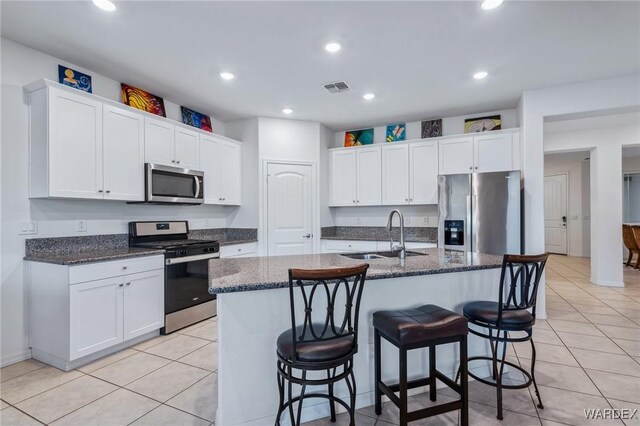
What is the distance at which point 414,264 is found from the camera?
2.23 m

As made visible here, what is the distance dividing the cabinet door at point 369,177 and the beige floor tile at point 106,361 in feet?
11.5

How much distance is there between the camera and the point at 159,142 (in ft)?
11.8

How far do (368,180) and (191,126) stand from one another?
2.63m

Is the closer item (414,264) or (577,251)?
(414,264)

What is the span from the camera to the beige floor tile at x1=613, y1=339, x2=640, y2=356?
2805mm

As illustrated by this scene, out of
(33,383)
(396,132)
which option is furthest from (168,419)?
(396,132)

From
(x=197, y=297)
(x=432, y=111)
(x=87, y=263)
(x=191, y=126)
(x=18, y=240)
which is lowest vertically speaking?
(x=197, y=297)

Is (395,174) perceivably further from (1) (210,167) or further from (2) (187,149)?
(2) (187,149)

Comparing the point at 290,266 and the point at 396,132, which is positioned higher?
the point at 396,132

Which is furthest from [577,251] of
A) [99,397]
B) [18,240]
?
[18,240]

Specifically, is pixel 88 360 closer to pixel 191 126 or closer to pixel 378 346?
pixel 378 346

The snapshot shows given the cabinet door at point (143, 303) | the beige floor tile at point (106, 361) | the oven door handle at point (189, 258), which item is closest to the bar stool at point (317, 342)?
the beige floor tile at point (106, 361)

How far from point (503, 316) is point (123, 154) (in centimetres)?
355

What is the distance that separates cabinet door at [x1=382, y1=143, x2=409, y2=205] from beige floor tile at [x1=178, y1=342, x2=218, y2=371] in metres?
3.16
